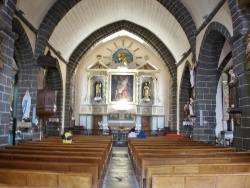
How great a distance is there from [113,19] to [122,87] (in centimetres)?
527

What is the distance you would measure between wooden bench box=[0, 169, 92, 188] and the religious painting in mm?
17394

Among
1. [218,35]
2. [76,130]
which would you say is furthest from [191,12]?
[76,130]

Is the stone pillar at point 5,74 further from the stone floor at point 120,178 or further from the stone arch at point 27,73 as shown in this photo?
the stone arch at point 27,73

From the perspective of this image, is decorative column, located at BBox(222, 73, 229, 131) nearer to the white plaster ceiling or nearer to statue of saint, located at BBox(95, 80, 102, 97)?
the white plaster ceiling

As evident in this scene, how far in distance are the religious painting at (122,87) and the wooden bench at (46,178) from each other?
17.4 metres

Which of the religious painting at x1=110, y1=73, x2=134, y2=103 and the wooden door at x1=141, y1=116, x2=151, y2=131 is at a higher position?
the religious painting at x1=110, y1=73, x2=134, y2=103

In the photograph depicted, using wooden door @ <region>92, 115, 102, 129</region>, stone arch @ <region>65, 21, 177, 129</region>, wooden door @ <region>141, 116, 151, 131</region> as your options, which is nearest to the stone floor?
stone arch @ <region>65, 21, 177, 129</region>

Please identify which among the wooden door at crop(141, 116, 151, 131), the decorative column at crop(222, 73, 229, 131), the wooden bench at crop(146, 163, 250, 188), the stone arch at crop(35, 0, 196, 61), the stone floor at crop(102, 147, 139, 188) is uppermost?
the stone arch at crop(35, 0, 196, 61)

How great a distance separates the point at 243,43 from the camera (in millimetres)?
7062

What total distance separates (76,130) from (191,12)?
10.4m

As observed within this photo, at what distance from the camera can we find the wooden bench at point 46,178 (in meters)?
2.97

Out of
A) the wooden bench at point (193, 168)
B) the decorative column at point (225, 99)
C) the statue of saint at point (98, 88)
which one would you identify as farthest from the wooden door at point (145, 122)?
the wooden bench at point (193, 168)

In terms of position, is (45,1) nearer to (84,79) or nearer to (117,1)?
(117,1)

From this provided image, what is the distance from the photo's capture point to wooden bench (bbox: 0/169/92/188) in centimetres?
297
